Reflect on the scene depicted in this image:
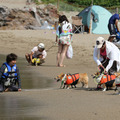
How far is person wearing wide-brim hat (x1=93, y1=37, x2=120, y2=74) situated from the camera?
7.58m

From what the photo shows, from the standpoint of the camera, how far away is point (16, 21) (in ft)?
79.0

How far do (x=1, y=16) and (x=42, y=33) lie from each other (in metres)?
3.86

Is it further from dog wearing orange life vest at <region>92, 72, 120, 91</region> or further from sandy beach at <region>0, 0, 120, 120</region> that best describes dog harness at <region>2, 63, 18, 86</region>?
dog wearing orange life vest at <region>92, 72, 120, 91</region>

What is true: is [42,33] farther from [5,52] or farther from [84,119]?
[84,119]

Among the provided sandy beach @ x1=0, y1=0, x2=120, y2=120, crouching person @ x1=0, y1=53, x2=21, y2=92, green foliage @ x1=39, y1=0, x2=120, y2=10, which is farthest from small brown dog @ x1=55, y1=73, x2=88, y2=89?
green foliage @ x1=39, y1=0, x2=120, y2=10

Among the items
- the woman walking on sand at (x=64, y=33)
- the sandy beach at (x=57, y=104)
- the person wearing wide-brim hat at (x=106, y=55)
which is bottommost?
the sandy beach at (x=57, y=104)

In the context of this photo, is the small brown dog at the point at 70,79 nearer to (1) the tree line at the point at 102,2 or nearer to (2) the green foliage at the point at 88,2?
(2) the green foliage at the point at 88,2

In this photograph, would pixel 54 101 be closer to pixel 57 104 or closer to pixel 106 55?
pixel 57 104

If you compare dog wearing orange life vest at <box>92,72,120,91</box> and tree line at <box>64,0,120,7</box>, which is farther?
tree line at <box>64,0,120,7</box>

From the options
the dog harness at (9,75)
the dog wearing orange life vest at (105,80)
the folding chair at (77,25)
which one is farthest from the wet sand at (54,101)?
the folding chair at (77,25)

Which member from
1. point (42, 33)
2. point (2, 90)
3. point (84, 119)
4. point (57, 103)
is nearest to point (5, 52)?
point (42, 33)

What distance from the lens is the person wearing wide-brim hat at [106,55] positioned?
7.58 metres

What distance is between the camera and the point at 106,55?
7.86 m

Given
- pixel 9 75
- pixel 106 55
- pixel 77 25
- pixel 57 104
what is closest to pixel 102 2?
pixel 77 25
